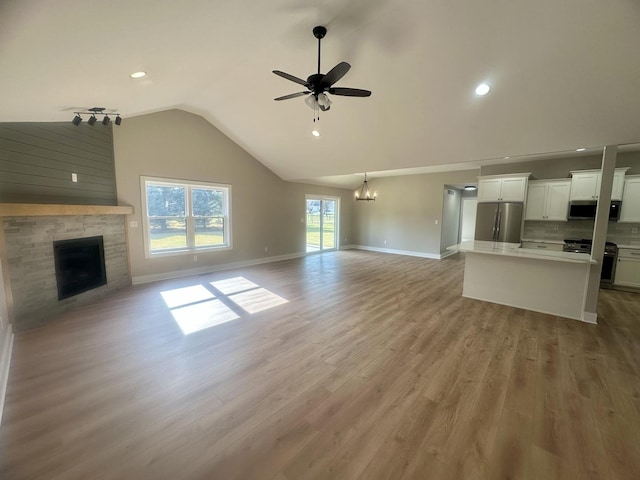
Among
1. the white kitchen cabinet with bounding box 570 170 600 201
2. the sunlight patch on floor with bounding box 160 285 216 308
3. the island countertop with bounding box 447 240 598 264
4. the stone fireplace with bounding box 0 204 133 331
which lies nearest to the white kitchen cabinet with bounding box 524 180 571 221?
the white kitchen cabinet with bounding box 570 170 600 201

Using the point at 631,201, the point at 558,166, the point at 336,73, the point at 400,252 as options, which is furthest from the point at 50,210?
the point at 631,201

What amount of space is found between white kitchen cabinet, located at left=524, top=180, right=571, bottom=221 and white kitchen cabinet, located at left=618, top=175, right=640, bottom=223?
813 mm

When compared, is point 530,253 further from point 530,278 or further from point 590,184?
point 590,184

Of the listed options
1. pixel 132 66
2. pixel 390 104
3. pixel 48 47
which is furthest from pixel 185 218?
pixel 390 104

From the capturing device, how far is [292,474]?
4.81 ft

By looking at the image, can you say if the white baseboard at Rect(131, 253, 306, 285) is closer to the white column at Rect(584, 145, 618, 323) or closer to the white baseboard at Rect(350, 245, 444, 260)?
the white baseboard at Rect(350, 245, 444, 260)

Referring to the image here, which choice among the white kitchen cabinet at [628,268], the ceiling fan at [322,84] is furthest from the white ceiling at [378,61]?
the white kitchen cabinet at [628,268]

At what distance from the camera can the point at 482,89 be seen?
3.24m

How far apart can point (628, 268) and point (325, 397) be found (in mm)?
6784

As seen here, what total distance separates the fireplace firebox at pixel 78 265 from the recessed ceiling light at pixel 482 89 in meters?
6.13

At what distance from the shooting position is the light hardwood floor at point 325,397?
1.55 m

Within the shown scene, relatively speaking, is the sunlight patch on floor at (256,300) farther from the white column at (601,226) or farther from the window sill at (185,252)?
the white column at (601,226)

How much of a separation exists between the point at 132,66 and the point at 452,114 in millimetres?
3986

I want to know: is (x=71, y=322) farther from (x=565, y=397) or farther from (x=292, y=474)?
(x=565, y=397)
